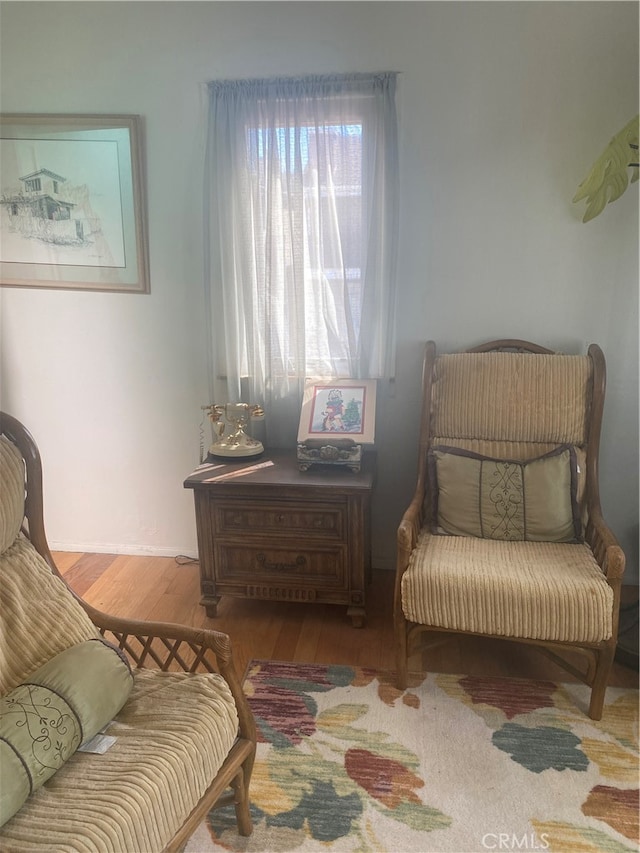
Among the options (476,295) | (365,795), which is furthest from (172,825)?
(476,295)

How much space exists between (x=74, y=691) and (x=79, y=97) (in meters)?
2.42

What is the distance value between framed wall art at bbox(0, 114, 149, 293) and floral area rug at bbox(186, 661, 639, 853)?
6.05ft

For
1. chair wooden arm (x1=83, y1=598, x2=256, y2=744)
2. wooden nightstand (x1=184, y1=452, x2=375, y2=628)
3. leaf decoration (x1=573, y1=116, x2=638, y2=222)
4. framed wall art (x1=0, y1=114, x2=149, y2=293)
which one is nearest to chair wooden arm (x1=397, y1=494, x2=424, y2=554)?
wooden nightstand (x1=184, y1=452, x2=375, y2=628)

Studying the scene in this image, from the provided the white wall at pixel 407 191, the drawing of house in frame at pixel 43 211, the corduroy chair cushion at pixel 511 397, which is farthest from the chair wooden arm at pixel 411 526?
the drawing of house in frame at pixel 43 211

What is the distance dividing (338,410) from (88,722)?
5.09 feet

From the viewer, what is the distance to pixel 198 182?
2643 millimetres

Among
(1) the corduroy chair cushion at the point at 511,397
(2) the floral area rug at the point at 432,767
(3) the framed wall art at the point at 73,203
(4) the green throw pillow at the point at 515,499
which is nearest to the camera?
(2) the floral area rug at the point at 432,767

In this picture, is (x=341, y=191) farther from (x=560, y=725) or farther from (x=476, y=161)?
(x=560, y=725)

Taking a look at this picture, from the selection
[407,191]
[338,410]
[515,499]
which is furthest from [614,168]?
[338,410]

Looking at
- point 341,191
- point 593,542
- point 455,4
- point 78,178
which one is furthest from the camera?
point 78,178

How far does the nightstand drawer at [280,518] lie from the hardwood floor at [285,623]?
1.26 ft

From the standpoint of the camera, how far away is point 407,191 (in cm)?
251

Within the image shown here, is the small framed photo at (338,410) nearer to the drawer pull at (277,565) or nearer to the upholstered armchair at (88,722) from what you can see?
the drawer pull at (277,565)

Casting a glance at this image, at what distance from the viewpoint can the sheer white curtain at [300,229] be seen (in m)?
2.46
